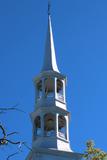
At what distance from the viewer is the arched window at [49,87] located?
4973 cm

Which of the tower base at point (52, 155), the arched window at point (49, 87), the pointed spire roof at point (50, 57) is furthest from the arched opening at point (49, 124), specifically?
the pointed spire roof at point (50, 57)

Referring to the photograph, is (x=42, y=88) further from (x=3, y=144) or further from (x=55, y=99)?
(x=3, y=144)

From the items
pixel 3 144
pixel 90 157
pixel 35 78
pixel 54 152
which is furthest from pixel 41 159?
pixel 3 144

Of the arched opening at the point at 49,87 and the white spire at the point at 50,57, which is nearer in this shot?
the arched opening at the point at 49,87

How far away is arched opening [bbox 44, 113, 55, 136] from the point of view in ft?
156

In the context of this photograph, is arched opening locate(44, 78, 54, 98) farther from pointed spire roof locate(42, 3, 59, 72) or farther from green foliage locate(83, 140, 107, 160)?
green foliage locate(83, 140, 107, 160)

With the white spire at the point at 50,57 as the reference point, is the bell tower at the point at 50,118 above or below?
below

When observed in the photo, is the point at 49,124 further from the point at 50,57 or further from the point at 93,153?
the point at 93,153

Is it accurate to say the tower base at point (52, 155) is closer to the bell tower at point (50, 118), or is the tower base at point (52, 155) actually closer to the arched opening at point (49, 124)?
the bell tower at point (50, 118)

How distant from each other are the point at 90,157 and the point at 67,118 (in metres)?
14.1

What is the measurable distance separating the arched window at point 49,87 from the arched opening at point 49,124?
218 cm

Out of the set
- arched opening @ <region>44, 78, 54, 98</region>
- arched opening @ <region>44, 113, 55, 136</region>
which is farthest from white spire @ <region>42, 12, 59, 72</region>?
arched opening @ <region>44, 113, 55, 136</region>

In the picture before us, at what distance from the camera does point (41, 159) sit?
45656 millimetres

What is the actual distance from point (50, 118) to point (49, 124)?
491mm
